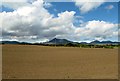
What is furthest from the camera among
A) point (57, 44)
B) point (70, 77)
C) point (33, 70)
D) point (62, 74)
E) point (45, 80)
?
point (57, 44)

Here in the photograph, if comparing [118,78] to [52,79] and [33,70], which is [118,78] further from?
[33,70]

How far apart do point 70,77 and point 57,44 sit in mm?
35328

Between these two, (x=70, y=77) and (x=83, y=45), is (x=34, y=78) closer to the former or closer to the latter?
(x=70, y=77)

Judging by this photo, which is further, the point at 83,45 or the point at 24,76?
the point at 83,45

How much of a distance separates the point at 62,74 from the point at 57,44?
34343 mm

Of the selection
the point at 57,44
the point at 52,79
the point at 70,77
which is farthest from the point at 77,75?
the point at 57,44

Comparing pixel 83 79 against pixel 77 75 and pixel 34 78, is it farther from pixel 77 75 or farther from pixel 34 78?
pixel 34 78

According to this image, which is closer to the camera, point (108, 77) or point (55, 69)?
point (108, 77)

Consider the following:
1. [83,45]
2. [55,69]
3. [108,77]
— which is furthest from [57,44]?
[108,77]

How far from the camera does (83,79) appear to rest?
13.5 m

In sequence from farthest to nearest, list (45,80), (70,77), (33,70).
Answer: (33,70)
(70,77)
(45,80)

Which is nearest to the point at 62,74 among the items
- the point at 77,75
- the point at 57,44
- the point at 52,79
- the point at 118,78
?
the point at 77,75

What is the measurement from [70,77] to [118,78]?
2322 millimetres

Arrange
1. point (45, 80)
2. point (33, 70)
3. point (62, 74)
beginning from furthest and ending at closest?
point (33, 70) < point (62, 74) < point (45, 80)
